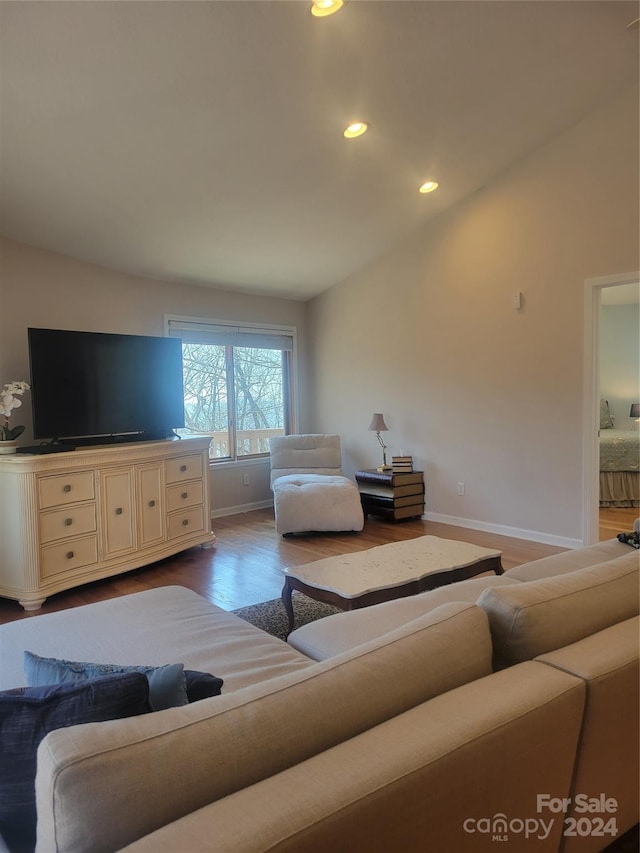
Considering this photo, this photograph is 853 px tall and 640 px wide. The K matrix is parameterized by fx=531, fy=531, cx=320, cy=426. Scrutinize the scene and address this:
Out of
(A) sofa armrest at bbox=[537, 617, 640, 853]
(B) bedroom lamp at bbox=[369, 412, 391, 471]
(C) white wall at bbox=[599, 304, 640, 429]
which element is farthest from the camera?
(C) white wall at bbox=[599, 304, 640, 429]

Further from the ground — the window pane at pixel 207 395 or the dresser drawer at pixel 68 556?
the window pane at pixel 207 395

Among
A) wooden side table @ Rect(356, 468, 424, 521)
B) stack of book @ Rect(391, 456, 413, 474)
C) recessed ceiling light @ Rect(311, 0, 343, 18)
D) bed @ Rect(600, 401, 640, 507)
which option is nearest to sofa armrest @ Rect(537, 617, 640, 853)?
recessed ceiling light @ Rect(311, 0, 343, 18)

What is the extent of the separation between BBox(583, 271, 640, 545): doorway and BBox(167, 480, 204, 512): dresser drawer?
10.1 feet

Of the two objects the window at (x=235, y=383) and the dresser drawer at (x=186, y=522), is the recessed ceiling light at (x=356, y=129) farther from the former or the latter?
the dresser drawer at (x=186, y=522)

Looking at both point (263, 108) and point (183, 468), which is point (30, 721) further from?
point (183, 468)

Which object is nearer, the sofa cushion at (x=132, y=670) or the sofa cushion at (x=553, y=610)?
the sofa cushion at (x=132, y=670)

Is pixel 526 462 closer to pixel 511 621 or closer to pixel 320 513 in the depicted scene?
pixel 320 513

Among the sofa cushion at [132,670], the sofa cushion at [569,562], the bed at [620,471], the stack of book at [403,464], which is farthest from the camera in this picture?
the bed at [620,471]

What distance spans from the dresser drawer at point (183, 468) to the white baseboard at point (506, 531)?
232cm

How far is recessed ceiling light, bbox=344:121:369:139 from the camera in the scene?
3.44 meters

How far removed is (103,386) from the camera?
397 centimetres

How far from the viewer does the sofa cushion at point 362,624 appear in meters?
1.72

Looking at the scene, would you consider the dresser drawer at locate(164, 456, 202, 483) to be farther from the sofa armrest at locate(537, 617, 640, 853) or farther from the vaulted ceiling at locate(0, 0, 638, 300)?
the sofa armrest at locate(537, 617, 640, 853)

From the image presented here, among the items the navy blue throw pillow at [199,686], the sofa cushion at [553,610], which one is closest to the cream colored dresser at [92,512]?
the navy blue throw pillow at [199,686]
